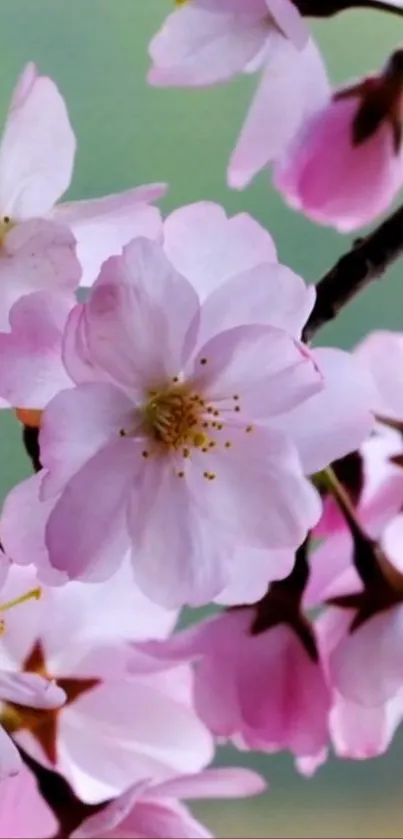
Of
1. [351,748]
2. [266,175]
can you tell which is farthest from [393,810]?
[266,175]

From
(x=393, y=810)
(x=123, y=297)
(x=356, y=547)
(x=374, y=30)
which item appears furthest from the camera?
(x=393, y=810)

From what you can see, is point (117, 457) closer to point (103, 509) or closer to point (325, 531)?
point (103, 509)

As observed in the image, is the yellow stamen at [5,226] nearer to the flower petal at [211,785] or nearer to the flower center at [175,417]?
the flower center at [175,417]

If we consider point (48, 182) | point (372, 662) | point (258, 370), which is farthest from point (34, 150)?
point (372, 662)

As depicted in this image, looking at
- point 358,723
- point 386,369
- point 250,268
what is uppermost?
point 250,268

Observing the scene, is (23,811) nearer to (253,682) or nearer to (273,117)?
(253,682)

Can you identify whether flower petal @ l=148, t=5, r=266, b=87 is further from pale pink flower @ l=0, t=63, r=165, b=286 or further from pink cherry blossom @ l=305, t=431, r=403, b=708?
pink cherry blossom @ l=305, t=431, r=403, b=708
